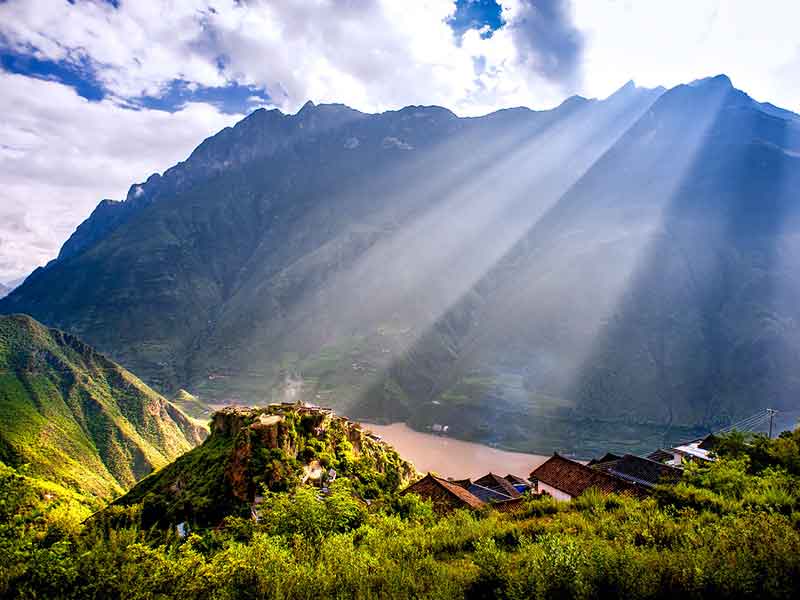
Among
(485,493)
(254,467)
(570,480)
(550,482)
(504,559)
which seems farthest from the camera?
(485,493)

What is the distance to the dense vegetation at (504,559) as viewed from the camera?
7098 millimetres

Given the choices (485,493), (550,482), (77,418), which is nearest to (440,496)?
Answer: (550,482)

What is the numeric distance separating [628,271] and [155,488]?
16306 cm

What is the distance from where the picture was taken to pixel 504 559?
28.4 feet

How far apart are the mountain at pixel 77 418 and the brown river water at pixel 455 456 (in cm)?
4447

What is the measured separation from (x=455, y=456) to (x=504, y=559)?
94037mm

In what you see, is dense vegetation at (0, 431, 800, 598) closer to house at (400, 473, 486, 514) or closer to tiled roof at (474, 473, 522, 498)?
house at (400, 473, 486, 514)

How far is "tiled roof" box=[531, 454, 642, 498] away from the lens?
2741 centimetres

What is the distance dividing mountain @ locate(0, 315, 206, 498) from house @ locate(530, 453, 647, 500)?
158 ft

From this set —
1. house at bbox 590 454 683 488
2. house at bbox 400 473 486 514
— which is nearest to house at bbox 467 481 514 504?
house at bbox 590 454 683 488

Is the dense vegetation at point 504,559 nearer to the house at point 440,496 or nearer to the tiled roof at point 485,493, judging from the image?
the house at point 440,496

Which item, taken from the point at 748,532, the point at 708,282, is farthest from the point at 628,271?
the point at 748,532

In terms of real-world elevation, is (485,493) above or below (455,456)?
above

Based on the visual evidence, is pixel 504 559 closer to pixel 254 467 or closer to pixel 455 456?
pixel 254 467
